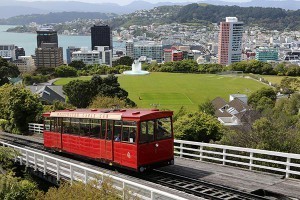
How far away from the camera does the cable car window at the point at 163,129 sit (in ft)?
46.5

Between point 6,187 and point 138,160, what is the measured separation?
14.5ft

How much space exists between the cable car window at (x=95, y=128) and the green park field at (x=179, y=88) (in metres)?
52.8

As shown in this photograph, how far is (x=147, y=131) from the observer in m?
13.8

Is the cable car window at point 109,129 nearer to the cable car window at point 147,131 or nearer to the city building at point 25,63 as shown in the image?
the cable car window at point 147,131

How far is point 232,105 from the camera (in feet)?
217

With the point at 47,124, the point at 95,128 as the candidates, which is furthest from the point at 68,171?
the point at 47,124

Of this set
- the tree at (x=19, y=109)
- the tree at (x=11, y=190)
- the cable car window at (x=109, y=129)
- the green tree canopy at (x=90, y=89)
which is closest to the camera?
the tree at (x=11, y=190)

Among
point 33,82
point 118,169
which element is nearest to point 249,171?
point 118,169

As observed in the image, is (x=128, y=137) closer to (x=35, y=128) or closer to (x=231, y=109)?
(x=35, y=128)

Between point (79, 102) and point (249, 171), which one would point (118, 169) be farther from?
point (79, 102)

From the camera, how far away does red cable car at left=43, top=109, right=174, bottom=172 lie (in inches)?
539

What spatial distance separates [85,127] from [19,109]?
17534 mm

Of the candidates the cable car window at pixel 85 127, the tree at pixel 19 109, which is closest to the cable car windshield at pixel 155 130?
the cable car window at pixel 85 127

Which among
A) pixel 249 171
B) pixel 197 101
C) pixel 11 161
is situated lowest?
pixel 197 101
